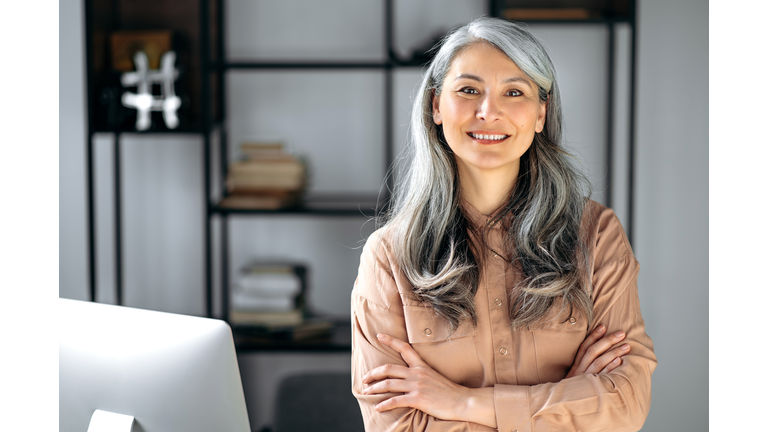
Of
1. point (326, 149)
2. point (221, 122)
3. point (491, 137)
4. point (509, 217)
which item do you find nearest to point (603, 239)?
point (509, 217)

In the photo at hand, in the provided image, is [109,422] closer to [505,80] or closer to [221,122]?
[505,80]

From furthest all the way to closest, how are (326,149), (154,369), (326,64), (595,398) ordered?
(326,149), (326,64), (595,398), (154,369)

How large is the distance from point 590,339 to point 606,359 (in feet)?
0.18

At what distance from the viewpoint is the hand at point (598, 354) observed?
4.02 ft

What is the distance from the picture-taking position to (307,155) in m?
2.64

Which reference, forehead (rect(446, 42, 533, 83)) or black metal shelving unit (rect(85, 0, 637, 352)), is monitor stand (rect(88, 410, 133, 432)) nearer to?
forehead (rect(446, 42, 533, 83))

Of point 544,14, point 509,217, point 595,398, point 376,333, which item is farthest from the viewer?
point 544,14

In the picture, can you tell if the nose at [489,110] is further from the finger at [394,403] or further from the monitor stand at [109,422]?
the monitor stand at [109,422]

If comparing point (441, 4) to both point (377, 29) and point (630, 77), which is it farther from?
point (630, 77)

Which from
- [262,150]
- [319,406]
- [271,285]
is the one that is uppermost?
[262,150]

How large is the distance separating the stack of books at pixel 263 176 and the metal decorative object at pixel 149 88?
12.9 inches

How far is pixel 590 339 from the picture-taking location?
1262mm

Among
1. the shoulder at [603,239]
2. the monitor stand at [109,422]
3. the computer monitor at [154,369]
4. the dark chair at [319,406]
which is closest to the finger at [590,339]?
the shoulder at [603,239]
